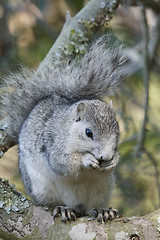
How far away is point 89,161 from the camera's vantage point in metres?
1.98

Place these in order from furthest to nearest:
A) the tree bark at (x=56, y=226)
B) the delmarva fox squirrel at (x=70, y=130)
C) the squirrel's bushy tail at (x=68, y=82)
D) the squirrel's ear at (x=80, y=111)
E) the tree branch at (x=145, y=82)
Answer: the tree branch at (x=145, y=82)
the squirrel's bushy tail at (x=68, y=82)
the squirrel's ear at (x=80, y=111)
the delmarva fox squirrel at (x=70, y=130)
the tree bark at (x=56, y=226)

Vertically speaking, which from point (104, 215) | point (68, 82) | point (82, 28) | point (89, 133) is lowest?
point (104, 215)

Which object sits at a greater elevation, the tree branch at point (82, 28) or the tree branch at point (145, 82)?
the tree branch at point (82, 28)

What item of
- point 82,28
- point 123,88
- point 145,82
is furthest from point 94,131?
point 123,88

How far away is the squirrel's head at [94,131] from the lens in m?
1.95

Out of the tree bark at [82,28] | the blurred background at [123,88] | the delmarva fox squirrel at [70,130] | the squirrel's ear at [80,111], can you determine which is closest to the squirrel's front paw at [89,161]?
the delmarva fox squirrel at [70,130]

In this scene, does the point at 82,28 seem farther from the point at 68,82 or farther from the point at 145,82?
the point at 145,82

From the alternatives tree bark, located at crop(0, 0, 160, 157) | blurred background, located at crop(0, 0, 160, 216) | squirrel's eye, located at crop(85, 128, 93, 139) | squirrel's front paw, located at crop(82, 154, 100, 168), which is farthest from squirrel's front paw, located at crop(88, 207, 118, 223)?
tree bark, located at crop(0, 0, 160, 157)

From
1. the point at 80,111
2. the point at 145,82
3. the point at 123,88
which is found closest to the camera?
the point at 80,111

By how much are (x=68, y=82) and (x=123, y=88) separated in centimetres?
99

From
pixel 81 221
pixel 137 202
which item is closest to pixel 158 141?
pixel 137 202

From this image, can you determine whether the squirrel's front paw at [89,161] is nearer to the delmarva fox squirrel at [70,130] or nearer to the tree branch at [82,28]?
the delmarva fox squirrel at [70,130]

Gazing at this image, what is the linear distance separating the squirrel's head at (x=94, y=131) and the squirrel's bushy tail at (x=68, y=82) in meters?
0.20

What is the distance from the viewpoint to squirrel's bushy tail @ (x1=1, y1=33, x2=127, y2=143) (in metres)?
2.33
